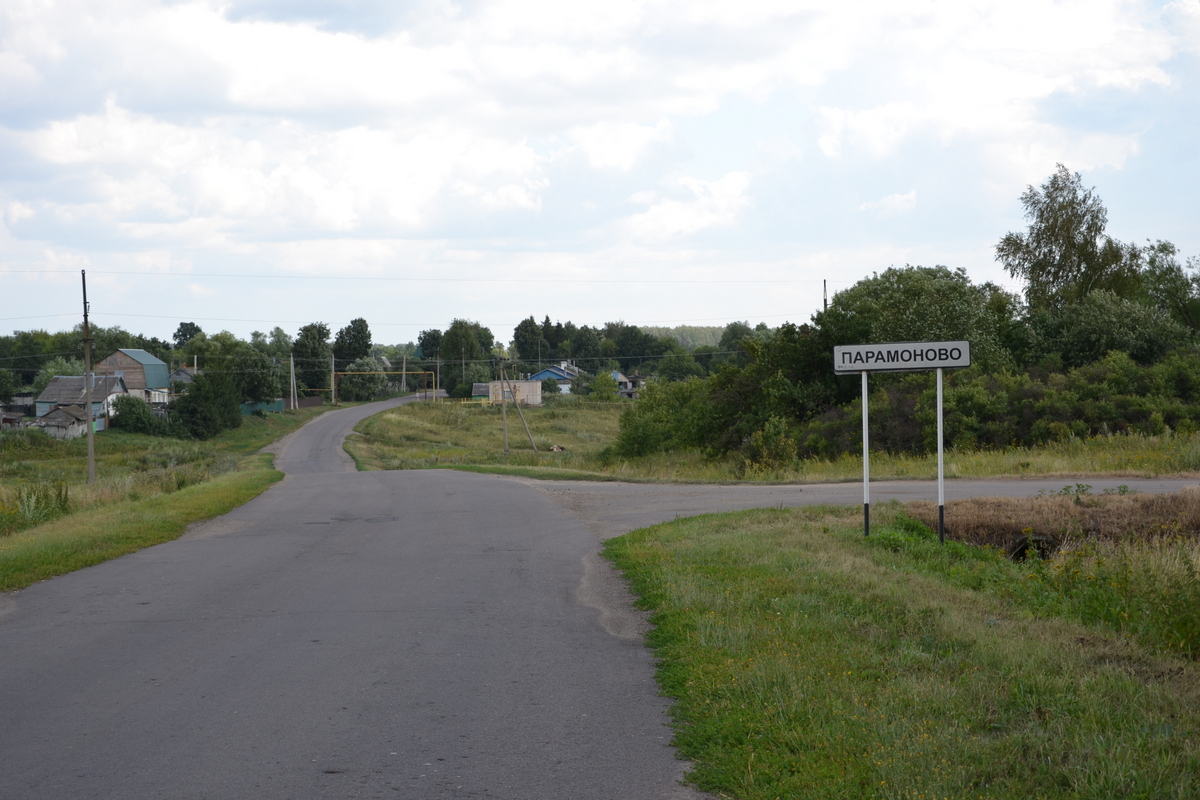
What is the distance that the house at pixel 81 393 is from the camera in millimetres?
73812

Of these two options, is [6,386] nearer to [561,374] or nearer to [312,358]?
[312,358]

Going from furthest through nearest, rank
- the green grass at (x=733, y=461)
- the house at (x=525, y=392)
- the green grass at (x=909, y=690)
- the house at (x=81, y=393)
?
the house at (x=525, y=392)
the house at (x=81, y=393)
the green grass at (x=733, y=461)
the green grass at (x=909, y=690)

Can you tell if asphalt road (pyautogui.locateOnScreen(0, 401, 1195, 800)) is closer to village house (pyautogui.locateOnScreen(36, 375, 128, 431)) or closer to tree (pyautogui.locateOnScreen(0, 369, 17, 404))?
village house (pyautogui.locateOnScreen(36, 375, 128, 431))

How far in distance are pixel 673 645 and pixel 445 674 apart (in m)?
1.87

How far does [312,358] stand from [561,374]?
42203 mm

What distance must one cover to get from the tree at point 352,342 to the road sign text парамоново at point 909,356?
118989 millimetres

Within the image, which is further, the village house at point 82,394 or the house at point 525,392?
the house at point 525,392

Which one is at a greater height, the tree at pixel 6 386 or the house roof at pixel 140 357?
the house roof at pixel 140 357

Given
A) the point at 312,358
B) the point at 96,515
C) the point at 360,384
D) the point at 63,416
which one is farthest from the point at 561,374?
the point at 96,515

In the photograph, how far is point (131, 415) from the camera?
72438 mm

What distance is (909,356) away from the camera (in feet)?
40.3

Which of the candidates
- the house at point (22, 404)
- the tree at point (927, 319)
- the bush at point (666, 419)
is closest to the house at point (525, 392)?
the house at point (22, 404)

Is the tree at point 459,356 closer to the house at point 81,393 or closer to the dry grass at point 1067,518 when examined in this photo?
the house at point 81,393

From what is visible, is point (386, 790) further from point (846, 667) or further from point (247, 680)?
point (846, 667)
